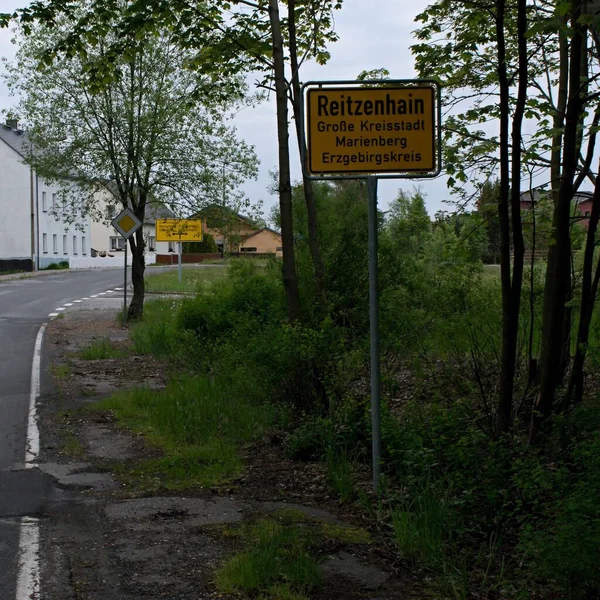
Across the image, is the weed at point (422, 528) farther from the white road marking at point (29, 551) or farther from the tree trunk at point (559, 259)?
the white road marking at point (29, 551)

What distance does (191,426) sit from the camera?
9.45 m

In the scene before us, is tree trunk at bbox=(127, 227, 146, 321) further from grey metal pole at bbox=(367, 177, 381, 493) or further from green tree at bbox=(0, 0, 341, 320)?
grey metal pole at bbox=(367, 177, 381, 493)

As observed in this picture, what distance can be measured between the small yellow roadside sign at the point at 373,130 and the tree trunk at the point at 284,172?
328cm

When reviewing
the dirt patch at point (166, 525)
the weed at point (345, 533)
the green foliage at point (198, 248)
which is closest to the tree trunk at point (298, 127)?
the dirt patch at point (166, 525)

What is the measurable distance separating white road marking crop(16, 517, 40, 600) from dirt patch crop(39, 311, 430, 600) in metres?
0.07

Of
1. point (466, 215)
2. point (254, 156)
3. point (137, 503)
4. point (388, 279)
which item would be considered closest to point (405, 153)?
point (466, 215)

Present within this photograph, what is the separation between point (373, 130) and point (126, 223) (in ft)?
55.1

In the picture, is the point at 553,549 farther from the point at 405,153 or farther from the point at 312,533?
the point at 405,153

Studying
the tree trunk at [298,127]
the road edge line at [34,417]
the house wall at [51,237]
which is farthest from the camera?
the house wall at [51,237]

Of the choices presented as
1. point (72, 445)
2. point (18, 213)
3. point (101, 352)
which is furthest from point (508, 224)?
point (18, 213)

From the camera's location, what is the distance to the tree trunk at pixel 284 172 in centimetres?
995

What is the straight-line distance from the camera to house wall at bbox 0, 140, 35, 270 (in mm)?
64312

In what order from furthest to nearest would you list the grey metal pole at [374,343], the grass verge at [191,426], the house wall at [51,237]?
the house wall at [51,237], the grass verge at [191,426], the grey metal pole at [374,343]

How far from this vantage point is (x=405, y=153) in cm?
662
